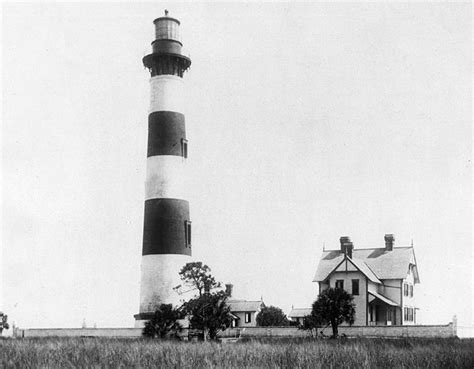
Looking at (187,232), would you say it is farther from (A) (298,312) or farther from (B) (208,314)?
(A) (298,312)

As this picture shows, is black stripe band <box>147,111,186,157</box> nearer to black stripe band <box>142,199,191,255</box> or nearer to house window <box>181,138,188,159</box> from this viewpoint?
house window <box>181,138,188,159</box>

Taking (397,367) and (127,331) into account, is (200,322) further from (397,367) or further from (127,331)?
(397,367)

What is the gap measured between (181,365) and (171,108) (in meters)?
25.2

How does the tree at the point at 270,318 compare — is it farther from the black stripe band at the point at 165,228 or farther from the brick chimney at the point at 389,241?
the black stripe band at the point at 165,228

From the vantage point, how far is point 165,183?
38.3m

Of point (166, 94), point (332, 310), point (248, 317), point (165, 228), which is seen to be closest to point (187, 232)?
point (165, 228)

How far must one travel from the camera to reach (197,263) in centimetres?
3741

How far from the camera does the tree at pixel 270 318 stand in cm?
5300

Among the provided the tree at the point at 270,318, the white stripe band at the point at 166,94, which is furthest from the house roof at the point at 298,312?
the white stripe band at the point at 166,94

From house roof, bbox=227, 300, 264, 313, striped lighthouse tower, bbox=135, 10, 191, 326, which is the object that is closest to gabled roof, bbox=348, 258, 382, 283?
house roof, bbox=227, 300, 264, 313

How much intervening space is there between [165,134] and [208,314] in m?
10.2

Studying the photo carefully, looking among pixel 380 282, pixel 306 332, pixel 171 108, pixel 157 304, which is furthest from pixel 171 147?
pixel 380 282

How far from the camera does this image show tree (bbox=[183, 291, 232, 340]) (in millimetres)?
33750

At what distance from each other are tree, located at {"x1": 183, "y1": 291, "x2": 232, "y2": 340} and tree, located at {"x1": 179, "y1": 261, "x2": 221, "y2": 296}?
2429mm
